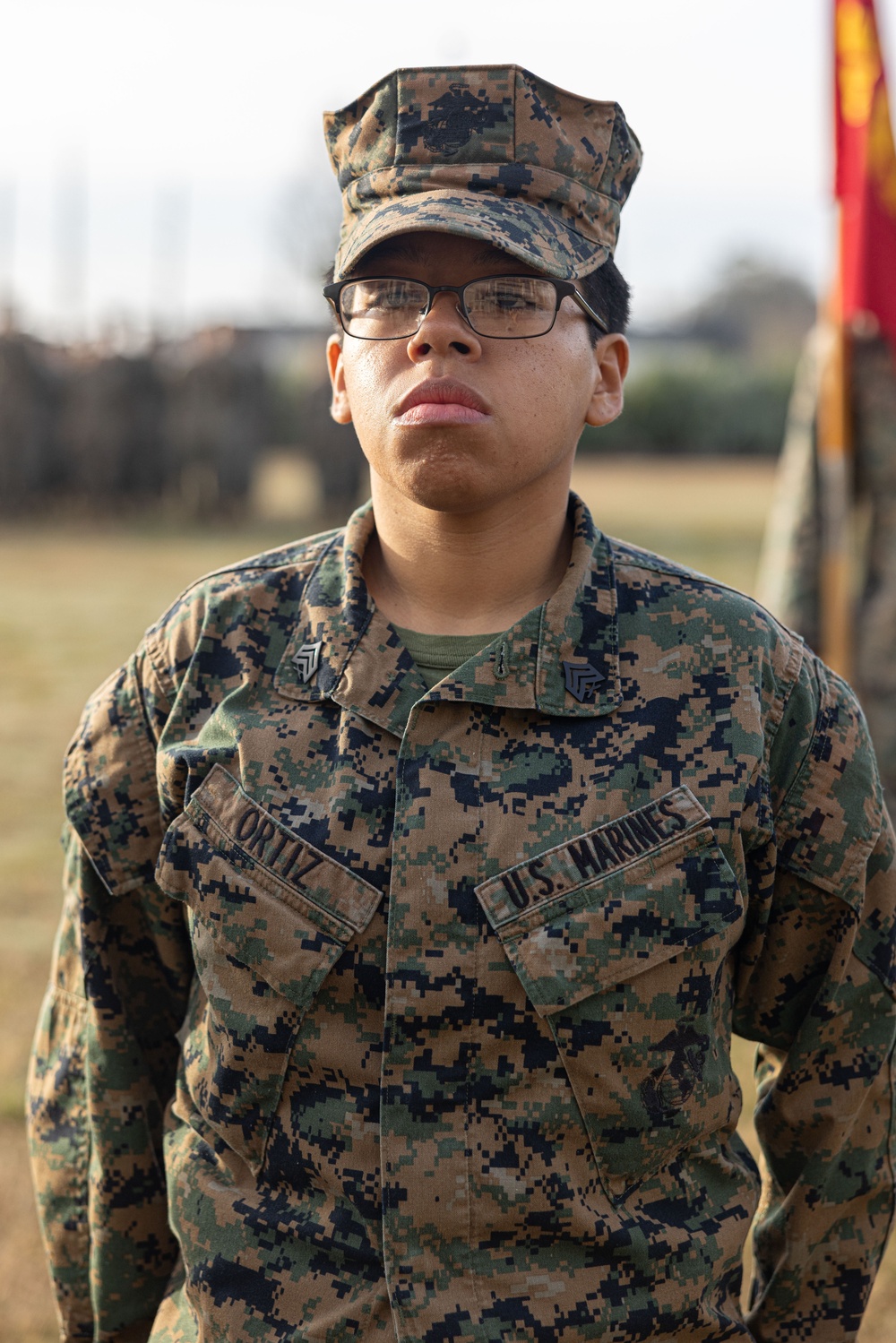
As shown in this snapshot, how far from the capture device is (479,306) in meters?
1.87

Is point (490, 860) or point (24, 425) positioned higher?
point (490, 860)

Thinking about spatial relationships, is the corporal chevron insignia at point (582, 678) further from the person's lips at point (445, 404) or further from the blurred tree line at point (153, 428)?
the blurred tree line at point (153, 428)

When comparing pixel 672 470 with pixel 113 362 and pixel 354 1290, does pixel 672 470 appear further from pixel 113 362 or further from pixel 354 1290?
pixel 354 1290

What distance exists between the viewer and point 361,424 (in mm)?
1941

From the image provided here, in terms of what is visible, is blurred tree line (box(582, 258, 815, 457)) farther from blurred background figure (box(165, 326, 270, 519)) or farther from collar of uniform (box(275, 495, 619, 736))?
collar of uniform (box(275, 495, 619, 736))

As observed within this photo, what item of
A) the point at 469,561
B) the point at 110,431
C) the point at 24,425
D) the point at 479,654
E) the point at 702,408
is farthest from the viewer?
the point at 702,408

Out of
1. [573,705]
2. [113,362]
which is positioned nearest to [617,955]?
[573,705]

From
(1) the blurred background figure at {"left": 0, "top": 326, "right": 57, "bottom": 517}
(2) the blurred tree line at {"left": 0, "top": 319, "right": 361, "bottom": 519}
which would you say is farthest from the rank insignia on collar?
(1) the blurred background figure at {"left": 0, "top": 326, "right": 57, "bottom": 517}

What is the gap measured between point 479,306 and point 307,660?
54 cm

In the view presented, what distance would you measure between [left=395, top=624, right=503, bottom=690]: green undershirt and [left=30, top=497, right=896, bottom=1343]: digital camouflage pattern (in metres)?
0.05

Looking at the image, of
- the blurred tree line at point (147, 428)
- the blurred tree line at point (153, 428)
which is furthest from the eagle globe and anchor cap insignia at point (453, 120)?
the blurred tree line at point (147, 428)

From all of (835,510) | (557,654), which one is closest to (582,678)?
(557,654)

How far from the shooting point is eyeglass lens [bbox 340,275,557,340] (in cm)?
187

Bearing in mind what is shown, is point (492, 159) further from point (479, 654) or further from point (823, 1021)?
point (823, 1021)
